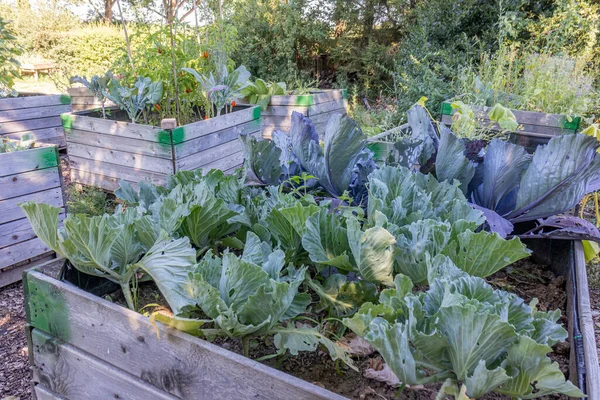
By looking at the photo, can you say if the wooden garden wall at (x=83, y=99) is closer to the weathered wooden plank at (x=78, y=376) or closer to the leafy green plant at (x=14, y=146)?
the leafy green plant at (x=14, y=146)

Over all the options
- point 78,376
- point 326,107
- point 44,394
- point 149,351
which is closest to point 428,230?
point 149,351

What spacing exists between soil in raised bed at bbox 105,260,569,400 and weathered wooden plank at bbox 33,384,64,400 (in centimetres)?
31

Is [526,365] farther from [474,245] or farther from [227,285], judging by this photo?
[227,285]

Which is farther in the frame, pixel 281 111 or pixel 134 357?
pixel 281 111

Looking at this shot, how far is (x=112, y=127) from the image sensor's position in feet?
11.5

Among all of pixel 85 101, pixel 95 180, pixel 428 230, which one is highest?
pixel 85 101

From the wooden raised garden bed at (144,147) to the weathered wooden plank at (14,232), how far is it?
802 millimetres

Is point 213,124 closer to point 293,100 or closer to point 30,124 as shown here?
point 293,100

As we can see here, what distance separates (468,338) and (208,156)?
3093mm

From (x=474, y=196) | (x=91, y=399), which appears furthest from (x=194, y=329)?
(x=474, y=196)

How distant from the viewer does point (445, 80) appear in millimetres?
7449

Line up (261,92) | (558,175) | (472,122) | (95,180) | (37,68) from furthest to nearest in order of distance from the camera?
(37,68) → (261,92) → (95,180) → (472,122) → (558,175)

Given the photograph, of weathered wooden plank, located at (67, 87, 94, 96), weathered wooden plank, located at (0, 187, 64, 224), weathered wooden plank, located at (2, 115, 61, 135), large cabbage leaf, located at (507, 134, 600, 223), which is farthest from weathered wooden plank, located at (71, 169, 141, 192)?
large cabbage leaf, located at (507, 134, 600, 223)

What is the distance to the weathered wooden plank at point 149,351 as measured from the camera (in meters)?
0.88
